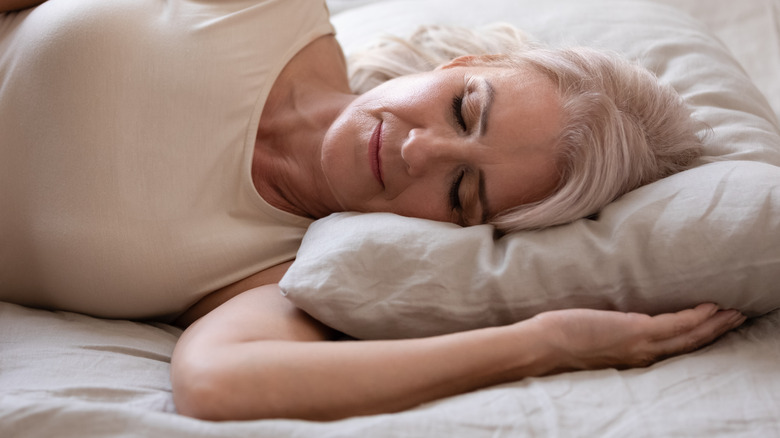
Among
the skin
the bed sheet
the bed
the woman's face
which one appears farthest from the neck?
the bed sheet

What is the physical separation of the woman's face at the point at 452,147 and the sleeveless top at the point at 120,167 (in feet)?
→ 0.69

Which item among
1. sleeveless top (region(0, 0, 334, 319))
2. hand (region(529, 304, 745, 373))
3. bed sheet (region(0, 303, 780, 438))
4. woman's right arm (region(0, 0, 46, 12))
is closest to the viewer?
bed sheet (region(0, 303, 780, 438))

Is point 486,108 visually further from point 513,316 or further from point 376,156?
point 513,316

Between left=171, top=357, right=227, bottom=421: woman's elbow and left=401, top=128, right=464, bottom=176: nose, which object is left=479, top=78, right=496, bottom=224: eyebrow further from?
left=171, top=357, right=227, bottom=421: woman's elbow

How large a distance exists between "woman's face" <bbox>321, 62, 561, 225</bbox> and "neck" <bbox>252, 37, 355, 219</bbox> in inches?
4.5

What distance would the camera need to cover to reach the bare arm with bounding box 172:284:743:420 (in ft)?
3.12

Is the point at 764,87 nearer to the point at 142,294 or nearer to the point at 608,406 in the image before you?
the point at 608,406

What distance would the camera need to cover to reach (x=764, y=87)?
1.97 metres

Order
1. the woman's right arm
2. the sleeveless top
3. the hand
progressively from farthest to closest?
→ the woman's right arm
the sleeveless top
the hand

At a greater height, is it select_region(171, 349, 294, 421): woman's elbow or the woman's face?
the woman's face

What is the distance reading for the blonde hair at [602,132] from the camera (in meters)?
1.23

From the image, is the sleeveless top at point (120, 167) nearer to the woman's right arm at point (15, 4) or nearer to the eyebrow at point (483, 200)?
the woman's right arm at point (15, 4)

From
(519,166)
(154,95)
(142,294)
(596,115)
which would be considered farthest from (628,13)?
(142,294)

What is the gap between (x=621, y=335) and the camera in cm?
105
